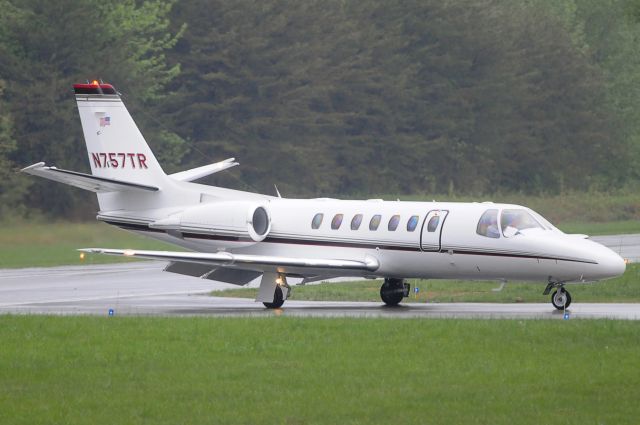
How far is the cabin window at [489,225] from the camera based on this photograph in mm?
25000

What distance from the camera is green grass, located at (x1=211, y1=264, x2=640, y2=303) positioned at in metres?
28.4

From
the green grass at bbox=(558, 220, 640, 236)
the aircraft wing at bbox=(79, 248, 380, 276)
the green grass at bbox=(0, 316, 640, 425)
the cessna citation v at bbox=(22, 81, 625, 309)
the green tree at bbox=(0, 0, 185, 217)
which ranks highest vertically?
the green tree at bbox=(0, 0, 185, 217)

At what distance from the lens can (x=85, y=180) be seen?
1078 inches

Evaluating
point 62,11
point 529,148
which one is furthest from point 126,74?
→ point 529,148

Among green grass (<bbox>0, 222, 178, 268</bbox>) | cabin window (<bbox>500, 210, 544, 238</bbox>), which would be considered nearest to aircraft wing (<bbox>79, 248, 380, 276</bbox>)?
cabin window (<bbox>500, 210, 544, 238</bbox>)

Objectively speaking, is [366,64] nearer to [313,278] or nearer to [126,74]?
[126,74]

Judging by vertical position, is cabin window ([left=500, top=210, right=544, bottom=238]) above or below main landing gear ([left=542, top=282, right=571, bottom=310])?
above

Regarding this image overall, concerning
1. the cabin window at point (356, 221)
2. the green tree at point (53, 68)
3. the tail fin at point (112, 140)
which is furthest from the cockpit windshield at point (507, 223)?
the green tree at point (53, 68)

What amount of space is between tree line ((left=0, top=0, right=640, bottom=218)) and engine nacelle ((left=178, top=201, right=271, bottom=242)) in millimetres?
19924

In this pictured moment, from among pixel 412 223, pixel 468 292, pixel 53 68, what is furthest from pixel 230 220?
pixel 53 68

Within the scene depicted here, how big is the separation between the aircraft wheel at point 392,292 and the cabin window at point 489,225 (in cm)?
258

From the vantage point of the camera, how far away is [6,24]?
56219mm

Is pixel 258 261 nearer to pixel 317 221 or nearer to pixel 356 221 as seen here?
pixel 317 221

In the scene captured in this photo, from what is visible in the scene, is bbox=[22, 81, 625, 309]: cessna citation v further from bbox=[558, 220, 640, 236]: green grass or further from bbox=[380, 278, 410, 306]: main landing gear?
bbox=[558, 220, 640, 236]: green grass
